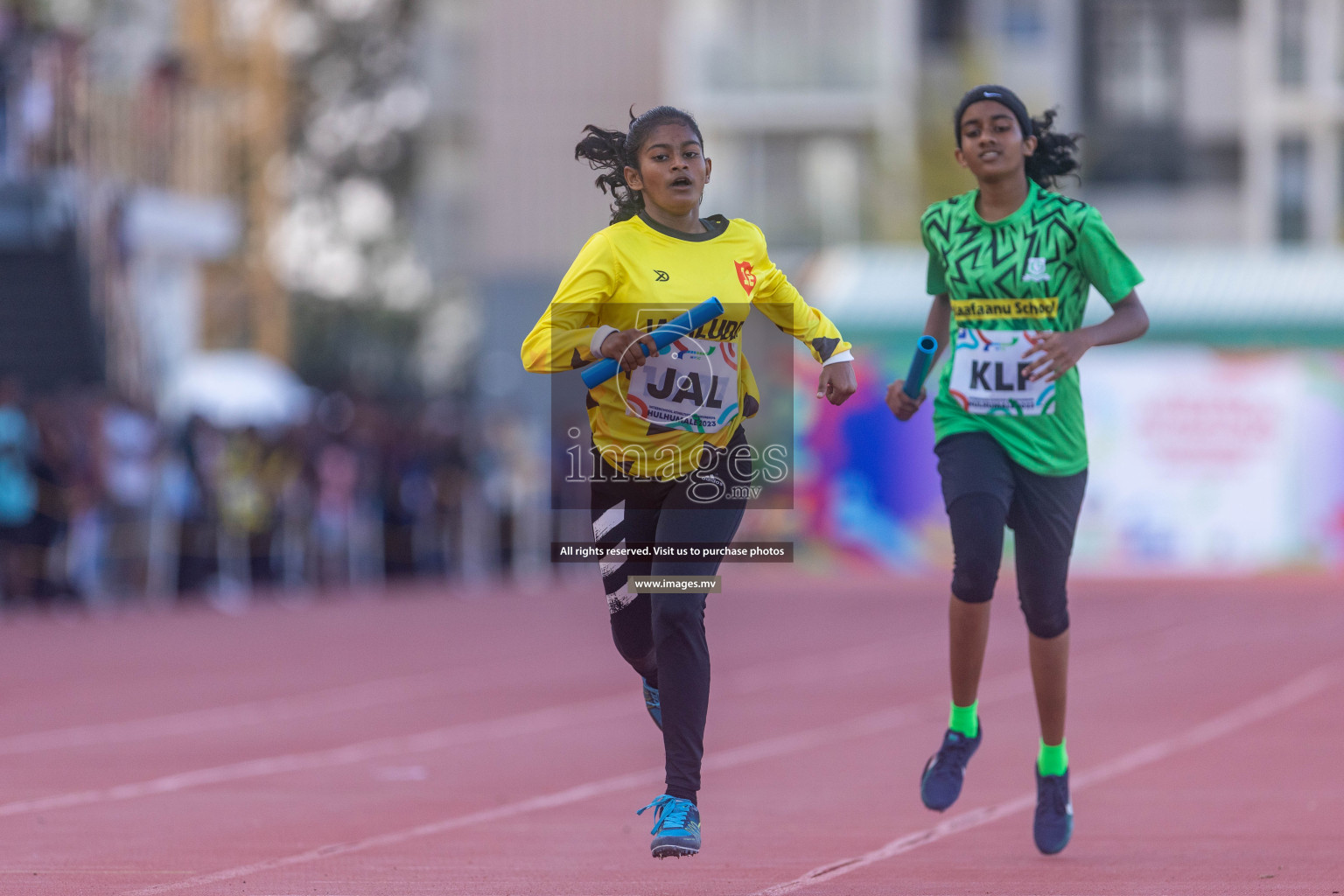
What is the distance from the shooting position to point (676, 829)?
603cm

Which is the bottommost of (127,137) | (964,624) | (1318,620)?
(1318,620)

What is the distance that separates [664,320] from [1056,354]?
1249 mm

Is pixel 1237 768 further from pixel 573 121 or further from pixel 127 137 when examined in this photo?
pixel 573 121

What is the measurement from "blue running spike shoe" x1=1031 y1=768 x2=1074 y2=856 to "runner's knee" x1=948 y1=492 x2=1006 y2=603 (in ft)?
1.95

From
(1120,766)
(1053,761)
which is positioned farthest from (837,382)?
(1120,766)

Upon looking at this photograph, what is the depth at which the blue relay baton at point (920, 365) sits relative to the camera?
6.69 meters

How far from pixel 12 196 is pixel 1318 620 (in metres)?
12.5

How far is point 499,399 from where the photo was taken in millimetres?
48969

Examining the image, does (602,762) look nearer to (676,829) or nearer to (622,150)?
(676,829)

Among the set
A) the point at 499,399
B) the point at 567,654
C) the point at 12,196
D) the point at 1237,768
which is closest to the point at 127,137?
the point at 12,196

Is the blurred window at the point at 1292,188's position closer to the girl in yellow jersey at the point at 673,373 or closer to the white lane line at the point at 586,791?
the white lane line at the point at 586,791

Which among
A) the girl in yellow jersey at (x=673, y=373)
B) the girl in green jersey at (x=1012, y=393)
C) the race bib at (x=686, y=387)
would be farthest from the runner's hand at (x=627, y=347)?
the girl in green jersey at (x=1012, y=393)

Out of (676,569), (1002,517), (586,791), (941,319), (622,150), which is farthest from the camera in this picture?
(586,791)

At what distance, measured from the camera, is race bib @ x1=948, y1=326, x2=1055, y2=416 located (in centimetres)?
688
